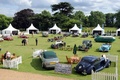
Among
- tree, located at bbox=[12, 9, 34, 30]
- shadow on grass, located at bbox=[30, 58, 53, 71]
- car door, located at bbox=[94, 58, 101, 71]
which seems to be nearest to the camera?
car door, located at bbox=[94, 58, 101, 71]

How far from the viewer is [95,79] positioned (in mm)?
15336

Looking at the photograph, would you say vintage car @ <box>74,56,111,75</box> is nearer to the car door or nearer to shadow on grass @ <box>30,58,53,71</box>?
the car door

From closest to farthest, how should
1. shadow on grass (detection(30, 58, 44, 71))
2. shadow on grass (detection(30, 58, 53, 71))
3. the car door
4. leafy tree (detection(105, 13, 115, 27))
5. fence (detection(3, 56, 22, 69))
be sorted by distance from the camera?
1. the car door
2. fence (detection(3, 56, 22, 69))
3. shadow on grass (detection(30, 58, 53, 71))
4. shadow on grass (detection(30, 58, 44, 71))
5. leafy tree (detection(105, 13, 115, 27))

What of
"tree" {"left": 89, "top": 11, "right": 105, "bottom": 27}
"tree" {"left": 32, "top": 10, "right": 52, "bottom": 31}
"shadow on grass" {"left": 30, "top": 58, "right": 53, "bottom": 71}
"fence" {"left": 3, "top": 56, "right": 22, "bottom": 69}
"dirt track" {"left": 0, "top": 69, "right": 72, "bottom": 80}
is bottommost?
"dirt track" {"left": 0, "top": 69, "right": 72, "bottom": 80}

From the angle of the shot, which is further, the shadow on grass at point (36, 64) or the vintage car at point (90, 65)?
the shadow on grass at point (36, 64)

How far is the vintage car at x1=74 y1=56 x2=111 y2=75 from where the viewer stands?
18.2 metres

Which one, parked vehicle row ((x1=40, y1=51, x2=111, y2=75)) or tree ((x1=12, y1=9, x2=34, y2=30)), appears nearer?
parked vehicle row ((x1=40, y1=51, x2=111, y2=75))

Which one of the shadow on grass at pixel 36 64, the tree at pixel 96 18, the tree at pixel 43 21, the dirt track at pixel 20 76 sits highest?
the tree at pixel 96 18

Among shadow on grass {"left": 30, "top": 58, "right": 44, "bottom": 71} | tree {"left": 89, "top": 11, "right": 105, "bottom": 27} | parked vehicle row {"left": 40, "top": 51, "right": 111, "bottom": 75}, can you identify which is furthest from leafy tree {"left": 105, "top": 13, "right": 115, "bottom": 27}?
parked vehicle row {"left": 40, "top": 51, "right": 111, "bottom": 75}

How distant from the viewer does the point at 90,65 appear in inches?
728

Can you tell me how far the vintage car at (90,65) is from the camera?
1823 centimetres

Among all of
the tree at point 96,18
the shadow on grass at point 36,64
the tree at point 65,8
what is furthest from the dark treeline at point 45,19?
the shadow on grass at point 36,64

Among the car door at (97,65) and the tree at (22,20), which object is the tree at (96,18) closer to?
the tree at (22,20)

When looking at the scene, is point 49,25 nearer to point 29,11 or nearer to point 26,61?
point 29,11
